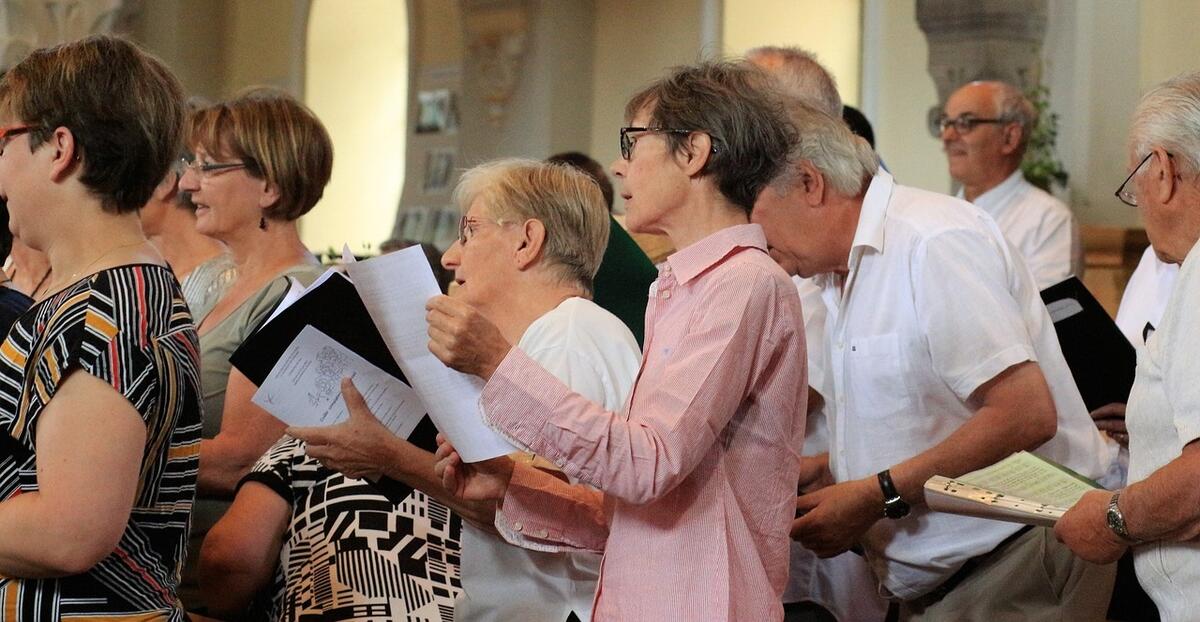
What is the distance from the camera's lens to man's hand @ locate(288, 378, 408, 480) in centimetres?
223

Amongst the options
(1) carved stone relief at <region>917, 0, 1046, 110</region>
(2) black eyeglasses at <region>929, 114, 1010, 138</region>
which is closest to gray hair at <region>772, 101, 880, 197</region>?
(2) black eyeglasses at <region>929, 114, 1010, 138</region>

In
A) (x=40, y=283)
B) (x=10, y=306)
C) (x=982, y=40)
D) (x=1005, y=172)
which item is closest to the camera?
(x=10, y=306)

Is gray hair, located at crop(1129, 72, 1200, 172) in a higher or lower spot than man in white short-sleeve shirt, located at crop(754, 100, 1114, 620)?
higher

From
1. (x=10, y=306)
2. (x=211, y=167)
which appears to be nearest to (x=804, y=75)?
(x=211, y=167)

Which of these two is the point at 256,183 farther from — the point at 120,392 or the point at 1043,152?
the point at 1043,152

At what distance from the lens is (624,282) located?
10.2ft

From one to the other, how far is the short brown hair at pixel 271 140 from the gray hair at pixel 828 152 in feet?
3.98

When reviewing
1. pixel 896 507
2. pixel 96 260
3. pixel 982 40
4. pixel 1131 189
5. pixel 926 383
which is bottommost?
pixel 896 507

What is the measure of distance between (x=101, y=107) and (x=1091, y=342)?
2158mm

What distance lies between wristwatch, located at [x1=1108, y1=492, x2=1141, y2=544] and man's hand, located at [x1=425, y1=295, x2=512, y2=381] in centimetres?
96

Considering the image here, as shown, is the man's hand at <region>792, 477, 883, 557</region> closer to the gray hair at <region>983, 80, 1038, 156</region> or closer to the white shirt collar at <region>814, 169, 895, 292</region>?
the white shirt collar at <region>814, 169, 895, 292</region>

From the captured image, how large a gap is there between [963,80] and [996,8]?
Result: 50 centimetres

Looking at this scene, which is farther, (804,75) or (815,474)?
(804,75)

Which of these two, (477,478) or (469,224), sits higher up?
(469,224)
